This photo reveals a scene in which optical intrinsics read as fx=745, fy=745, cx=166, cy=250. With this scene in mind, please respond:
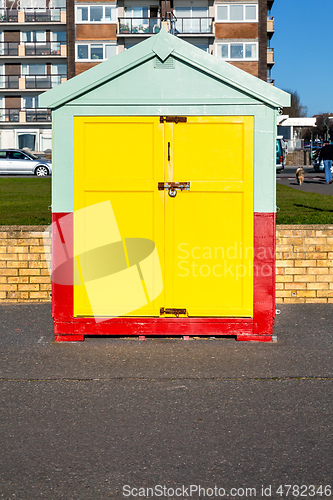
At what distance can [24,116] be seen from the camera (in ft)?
225

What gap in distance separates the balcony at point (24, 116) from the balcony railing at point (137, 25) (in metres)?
11.3

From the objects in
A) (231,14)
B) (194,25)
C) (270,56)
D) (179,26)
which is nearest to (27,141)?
(179,26)

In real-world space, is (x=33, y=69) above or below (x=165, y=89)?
above

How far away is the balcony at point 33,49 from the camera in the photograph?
222 ft

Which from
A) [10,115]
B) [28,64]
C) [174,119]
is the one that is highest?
[28,64]

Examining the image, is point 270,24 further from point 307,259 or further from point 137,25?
point 307,259

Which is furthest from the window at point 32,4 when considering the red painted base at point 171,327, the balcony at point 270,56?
the red painted base at point 171,327

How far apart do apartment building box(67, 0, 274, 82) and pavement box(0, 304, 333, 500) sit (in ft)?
189

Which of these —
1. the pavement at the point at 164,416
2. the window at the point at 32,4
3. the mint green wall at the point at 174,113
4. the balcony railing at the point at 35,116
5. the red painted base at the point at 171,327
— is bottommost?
the pavement at the point at 164,416

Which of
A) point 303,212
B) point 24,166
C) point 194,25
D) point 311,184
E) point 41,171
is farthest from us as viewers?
point 194,25

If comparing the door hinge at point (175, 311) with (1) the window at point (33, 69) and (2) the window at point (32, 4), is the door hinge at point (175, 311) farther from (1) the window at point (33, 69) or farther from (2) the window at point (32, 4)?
(2) the window at point (32, 4)

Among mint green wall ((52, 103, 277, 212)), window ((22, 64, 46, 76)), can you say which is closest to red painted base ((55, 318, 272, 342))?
mint green wall ((52, 103, 277, 212))

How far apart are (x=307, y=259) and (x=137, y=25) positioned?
58.2m

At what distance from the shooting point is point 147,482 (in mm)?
3881
